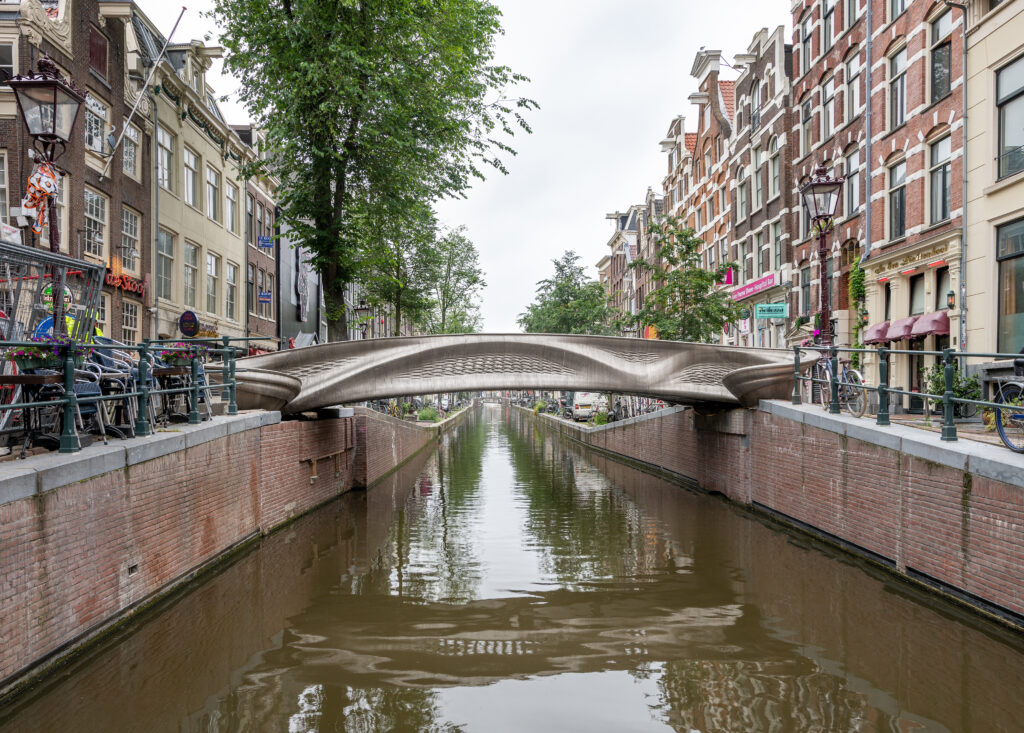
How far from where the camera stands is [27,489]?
576 centimetres

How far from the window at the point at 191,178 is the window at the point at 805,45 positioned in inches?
835

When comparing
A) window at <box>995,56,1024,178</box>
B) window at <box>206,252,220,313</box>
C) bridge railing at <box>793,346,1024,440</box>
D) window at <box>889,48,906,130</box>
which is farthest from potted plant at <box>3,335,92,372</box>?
window at <box>889,48,906,130</box>

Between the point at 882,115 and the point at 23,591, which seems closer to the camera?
the point at 23,591

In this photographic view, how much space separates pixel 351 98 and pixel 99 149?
271 inches

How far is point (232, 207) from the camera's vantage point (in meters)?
29.7

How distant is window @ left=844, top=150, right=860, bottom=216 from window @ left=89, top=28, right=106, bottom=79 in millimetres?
21170

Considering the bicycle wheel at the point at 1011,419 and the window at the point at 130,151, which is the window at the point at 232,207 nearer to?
the window at the point at 130,151

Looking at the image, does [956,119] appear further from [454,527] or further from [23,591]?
[23,591]

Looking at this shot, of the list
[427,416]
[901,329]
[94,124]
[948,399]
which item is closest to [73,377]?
[948,399]

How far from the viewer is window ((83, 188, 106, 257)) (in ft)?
59.9

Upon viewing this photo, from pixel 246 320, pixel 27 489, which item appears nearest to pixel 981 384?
pixel 27 489

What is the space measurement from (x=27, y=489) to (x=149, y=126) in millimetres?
18719

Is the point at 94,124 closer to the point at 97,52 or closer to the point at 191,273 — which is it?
the point at 97,52

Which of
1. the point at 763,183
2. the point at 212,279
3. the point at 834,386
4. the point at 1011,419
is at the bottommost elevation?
the point at 1011,419
